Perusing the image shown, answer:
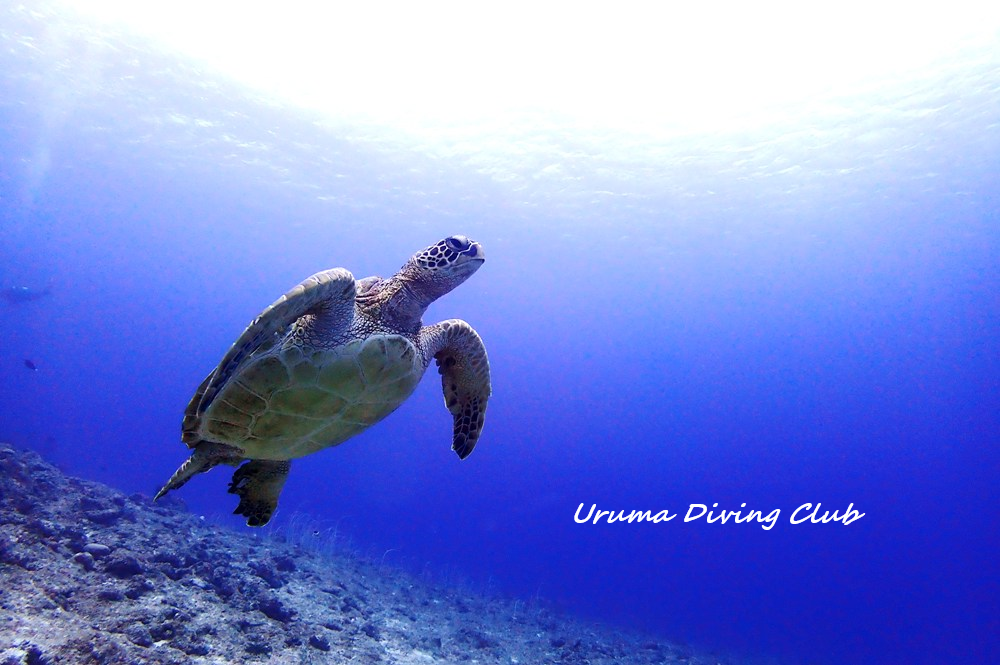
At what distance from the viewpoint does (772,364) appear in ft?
276

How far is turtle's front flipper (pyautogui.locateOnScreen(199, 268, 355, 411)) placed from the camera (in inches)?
127

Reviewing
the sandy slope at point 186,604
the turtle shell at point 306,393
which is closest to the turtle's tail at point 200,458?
the turtle shell at point 306,393

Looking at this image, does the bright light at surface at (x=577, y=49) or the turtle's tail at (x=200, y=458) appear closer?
the turtle's tail at (x=200, y=458)

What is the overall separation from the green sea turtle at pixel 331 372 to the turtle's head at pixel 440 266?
1 centimetres

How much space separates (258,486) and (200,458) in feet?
3.12

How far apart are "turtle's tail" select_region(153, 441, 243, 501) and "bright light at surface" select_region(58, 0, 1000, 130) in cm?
1543

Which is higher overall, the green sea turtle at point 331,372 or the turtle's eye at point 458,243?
the turtle's eye at point 458,243

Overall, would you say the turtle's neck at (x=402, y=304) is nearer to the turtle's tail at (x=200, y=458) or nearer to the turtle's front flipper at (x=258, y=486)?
the turtle's tail at (x=200, y=458)

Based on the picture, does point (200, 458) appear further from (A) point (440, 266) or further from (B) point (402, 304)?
(A) point (440, 266)

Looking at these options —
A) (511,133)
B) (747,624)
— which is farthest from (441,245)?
(747,624)

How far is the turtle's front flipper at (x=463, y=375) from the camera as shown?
5.20 metres

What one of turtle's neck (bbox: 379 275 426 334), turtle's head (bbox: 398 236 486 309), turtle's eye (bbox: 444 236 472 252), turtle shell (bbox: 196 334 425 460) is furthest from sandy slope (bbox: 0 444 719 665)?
turtle's eye (bbox: 444 236 472 252)

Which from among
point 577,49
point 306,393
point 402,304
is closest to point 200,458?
point 306,393

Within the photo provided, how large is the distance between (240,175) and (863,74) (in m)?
31.7
